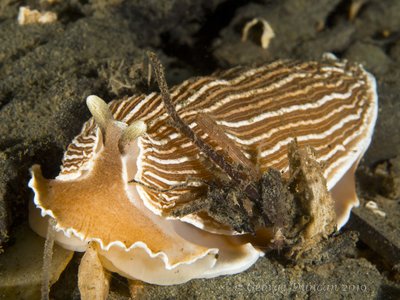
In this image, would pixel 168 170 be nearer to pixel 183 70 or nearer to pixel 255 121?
pixel 255 121

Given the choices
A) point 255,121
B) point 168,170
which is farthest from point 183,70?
point 168,170

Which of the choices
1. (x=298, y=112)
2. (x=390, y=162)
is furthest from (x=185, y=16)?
(x=390, y=162)

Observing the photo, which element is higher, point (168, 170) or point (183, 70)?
point (168, 170)

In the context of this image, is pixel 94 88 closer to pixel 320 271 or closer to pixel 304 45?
pixel 320 271

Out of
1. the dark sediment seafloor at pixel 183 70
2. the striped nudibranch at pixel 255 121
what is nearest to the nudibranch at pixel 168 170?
the striped nudibranch at pixel 255 121

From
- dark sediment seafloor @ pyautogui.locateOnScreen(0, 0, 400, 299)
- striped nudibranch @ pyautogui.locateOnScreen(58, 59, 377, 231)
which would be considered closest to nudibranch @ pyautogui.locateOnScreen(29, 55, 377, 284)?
striped nudibranch @ pyautogui.locateOnScreen(58, 59, 377, 231)
